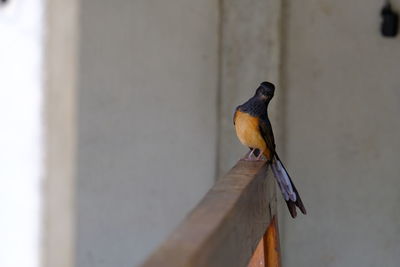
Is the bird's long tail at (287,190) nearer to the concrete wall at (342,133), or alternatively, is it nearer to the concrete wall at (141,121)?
the concrete wall at (141,121)

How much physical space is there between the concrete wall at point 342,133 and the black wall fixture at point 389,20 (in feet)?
0.19

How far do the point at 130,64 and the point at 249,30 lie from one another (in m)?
0.74

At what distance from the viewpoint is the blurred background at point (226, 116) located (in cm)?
366

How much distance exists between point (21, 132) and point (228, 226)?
201 cm

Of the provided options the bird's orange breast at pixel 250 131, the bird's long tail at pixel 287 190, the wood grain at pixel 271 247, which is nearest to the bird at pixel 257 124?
the bird's orange breast at pixel 250 131

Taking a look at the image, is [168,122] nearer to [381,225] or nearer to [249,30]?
[249,30]

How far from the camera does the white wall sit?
2902mm

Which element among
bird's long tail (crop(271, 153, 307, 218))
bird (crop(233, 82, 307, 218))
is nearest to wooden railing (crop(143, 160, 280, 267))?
bird's long tail (crop(271, 153, 307, 218))

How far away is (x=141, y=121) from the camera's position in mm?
3896

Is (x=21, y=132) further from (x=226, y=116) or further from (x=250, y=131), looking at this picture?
(x=226, y=116)

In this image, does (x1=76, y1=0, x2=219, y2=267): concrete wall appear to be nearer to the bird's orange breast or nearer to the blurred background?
the blurred background

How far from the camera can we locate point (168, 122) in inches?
159

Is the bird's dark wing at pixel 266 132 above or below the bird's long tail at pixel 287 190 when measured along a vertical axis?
above

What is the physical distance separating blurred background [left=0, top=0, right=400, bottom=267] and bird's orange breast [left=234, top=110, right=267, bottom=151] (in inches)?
41.4
